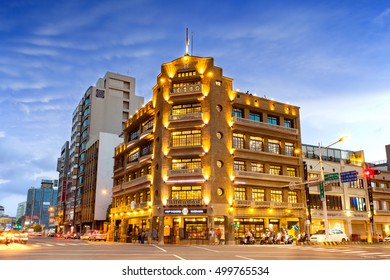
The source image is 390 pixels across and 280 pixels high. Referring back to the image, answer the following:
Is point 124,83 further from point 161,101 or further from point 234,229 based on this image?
point 234,229

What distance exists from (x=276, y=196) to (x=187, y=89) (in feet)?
68.3

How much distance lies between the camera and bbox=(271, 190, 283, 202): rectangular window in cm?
5581

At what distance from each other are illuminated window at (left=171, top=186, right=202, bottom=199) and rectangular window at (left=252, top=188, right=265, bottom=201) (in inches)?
351

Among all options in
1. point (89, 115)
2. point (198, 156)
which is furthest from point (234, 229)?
point (89, 115)

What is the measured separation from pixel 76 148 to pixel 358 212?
77.5 metres

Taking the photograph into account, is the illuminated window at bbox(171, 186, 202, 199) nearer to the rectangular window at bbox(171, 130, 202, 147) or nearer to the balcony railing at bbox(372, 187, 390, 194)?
the rectangular window at bbox(171, 130, 202, 147)

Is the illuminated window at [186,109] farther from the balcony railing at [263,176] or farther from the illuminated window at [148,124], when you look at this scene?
the balcony railing at [263,176]

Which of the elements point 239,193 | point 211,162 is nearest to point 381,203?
point 239,193

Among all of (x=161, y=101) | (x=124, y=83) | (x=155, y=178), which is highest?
(x=124, y=83)

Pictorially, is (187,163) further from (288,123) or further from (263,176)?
(288,123)

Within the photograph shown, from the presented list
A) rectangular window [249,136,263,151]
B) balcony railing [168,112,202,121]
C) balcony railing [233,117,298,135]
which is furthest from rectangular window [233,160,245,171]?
balcony railing [168,112,202,121]

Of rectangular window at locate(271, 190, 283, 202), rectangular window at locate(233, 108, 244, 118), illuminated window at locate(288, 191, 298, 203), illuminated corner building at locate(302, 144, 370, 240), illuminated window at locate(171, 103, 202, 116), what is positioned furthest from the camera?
illuminated corner building at locate(302, 144, 370, 240)

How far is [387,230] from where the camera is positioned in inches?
2803

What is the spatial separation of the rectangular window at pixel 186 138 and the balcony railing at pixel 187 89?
5.57 metres
